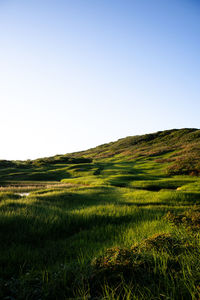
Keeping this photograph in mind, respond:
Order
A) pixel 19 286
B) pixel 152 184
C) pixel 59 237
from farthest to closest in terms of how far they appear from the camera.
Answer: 1. pixel 152 184
2. pixel 59 237
3. pixel 19 286

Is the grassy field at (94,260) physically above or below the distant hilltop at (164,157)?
below

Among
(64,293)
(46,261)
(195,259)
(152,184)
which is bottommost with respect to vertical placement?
(152,184)

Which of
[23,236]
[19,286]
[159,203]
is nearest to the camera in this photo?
A: [19,286]

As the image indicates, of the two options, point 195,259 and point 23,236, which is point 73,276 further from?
point 23,236

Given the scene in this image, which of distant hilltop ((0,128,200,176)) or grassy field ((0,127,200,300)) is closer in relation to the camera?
grassy field ((0,127,200,300))

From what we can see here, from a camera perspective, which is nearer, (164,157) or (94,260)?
(94,260)

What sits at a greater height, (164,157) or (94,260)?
(164,157)

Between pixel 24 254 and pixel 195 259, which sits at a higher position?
pixel 195 259

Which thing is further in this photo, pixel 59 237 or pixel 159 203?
pixel 159 203

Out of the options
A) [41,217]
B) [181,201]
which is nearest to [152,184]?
[181,201]

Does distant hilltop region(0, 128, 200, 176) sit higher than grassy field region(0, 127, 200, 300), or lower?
higher

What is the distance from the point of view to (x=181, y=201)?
15.6 m

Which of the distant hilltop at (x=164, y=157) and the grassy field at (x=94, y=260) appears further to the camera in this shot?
the distant hilltop at (x=164, y=157)

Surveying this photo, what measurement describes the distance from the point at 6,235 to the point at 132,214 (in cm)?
676
